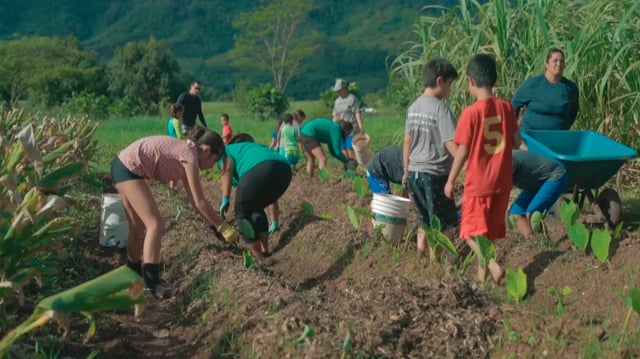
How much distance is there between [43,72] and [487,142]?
40.8 meters

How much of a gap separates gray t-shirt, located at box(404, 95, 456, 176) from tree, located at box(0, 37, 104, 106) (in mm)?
36782

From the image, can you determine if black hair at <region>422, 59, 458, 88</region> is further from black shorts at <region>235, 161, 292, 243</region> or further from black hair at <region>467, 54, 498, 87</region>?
black shorts at <region>235, 161, 292, 243</region>

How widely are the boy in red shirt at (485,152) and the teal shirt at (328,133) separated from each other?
6049 mm

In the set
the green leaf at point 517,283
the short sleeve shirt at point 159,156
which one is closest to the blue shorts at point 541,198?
the green leaf at point 517,283

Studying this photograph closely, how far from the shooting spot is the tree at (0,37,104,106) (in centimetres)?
4250

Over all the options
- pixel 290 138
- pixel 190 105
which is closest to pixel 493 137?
pixel 290 138

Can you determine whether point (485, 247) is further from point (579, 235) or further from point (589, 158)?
point (589, 158)

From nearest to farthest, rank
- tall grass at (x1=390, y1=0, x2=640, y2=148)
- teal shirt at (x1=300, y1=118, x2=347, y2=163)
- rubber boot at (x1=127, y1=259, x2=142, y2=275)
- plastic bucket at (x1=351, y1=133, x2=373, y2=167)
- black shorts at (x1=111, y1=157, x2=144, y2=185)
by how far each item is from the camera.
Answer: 1. black shorts at (x1=111, y1=157, x2=144, y2=185)
2. rubber boot at (x1=127, y1=259, x2=142, y2=275)
3. tall grass at (x1=390, y1=0, x2=640, y2=148)
4. teal shirt at (x1=300, y1=118, x2=347, y2=163)
5. plastic bucket at (x1=351, y1=133, x2=373, y2=167)

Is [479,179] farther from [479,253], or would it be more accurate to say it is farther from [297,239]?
[297,239]

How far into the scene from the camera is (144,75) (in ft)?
162

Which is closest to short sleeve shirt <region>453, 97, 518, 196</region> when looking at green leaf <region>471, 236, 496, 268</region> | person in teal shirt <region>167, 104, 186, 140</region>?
green leaf <region>471, 236, 496, 268</region>

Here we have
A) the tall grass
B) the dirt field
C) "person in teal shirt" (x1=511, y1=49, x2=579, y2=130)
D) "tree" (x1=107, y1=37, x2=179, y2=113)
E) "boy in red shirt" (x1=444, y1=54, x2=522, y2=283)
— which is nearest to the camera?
the dirt field

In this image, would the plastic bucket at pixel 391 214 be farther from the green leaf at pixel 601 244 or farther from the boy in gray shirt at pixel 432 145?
the green leaf at pixel 601 244

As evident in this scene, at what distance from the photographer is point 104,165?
14312mm
